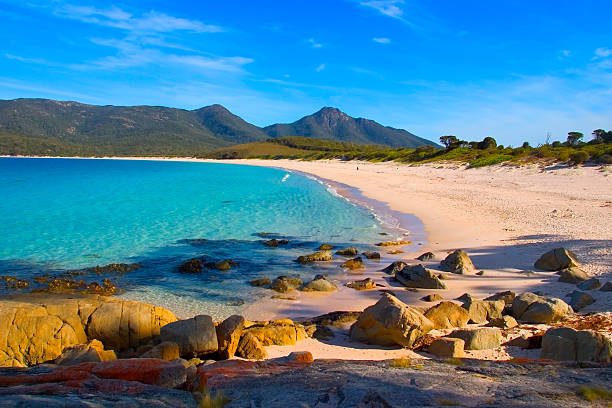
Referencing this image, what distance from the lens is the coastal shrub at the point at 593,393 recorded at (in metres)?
4.12

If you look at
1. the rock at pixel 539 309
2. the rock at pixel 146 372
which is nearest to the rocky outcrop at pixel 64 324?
the rock at pixel 146 372

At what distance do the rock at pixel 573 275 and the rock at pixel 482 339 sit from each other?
4.96 meters

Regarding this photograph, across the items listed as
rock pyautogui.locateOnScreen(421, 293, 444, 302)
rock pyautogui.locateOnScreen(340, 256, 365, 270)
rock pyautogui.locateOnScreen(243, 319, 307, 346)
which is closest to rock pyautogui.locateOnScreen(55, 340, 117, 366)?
rock pyautogui.locateOnScreen(243, 319, 307, 346)

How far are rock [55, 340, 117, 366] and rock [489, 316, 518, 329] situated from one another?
7.51 meters

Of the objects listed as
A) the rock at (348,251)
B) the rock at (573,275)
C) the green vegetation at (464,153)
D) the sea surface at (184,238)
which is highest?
the green vegetation at (464,153)

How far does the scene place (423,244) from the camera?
18.0 metres

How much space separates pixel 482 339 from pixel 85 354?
273 inches

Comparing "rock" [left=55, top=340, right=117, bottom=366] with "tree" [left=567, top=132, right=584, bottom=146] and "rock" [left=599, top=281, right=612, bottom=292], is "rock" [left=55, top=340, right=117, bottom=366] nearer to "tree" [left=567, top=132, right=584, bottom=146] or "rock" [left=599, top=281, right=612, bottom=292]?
"rock" [left=599, top=281, right=612, bottom=292]

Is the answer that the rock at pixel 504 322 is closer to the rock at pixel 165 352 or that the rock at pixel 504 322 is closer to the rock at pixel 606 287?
the rock at pixel 606 287

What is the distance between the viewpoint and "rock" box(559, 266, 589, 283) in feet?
36.3

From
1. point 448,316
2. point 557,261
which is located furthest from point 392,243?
point 448,316

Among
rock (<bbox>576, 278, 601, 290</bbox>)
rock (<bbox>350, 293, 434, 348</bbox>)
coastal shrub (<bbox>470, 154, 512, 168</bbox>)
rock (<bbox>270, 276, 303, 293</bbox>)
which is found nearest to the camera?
rock (<bbox>350, 293, 434, 348</bbox>)

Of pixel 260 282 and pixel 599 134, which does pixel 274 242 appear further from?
pixel 599 134

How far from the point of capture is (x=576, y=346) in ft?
20.7
